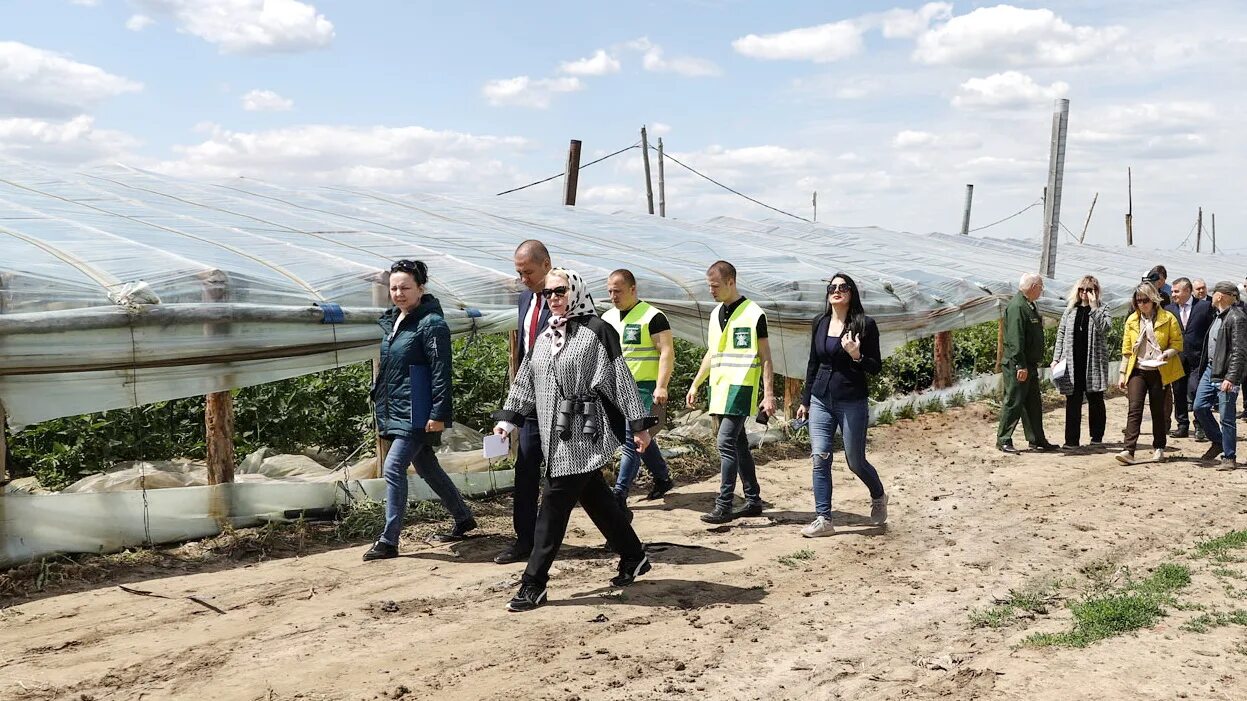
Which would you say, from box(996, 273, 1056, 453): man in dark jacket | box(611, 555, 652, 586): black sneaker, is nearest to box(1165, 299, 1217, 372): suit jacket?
box(996, 273, 1056, 453): man in dark jacket

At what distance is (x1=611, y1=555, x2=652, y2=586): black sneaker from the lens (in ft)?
19.1

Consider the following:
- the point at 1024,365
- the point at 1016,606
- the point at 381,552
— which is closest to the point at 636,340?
the point at 381,552

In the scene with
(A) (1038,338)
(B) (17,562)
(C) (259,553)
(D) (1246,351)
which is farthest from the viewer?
(A) (1038,338)

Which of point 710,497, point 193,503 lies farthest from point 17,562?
point 710,497

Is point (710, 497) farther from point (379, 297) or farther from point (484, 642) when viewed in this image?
point (484, 642)

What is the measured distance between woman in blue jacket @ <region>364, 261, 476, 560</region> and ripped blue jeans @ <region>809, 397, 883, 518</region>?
2.21 metres

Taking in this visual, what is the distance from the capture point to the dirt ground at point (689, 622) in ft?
14.7

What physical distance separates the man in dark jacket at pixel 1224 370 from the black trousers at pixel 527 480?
598 centimetres

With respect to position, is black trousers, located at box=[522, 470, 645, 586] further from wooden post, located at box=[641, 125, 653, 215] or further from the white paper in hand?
wooden post, located at box=[641, 125, 653, 215]

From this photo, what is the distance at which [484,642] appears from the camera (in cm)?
496

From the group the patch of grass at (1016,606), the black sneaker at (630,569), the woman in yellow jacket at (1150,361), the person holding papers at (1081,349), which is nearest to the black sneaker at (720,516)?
the black sneaker at (630,569)

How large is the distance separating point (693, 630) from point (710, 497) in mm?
3298

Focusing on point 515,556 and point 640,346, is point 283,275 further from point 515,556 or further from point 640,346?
point 515,556

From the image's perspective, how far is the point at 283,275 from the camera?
7.87 meters
